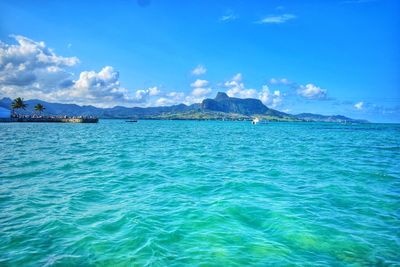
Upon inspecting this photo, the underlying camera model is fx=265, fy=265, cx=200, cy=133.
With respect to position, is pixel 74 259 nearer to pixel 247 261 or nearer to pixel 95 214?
pixel 95 214

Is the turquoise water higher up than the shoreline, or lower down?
lower down

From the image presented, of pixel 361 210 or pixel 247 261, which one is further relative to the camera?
pixel 361 210

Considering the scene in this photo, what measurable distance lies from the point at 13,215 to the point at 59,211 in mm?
1811

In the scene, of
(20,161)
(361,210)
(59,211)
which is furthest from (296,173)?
(20,161)

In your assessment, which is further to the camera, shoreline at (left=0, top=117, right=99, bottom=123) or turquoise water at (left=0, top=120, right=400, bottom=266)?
shoreline at (left=0, top=117, right=99, bottom=123)

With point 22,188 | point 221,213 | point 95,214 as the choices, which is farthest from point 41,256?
point 22,188

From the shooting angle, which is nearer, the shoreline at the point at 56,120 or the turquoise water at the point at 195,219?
the turquoise water at the point at 195,219

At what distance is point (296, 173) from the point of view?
2269 cm

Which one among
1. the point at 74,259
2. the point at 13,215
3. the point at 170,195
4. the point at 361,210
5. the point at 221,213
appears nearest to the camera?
the point at 74,259

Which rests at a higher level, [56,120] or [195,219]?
[56,120]

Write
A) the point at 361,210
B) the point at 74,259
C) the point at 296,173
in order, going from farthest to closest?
the point at 296,173
the point at 361,210
the point at 74,259

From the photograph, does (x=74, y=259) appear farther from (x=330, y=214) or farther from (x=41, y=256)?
(x=330, y=214)

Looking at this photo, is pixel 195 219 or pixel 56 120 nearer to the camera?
pixel 195 219

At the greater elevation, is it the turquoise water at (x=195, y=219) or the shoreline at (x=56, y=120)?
the shoreline at (x=56, y=120)
